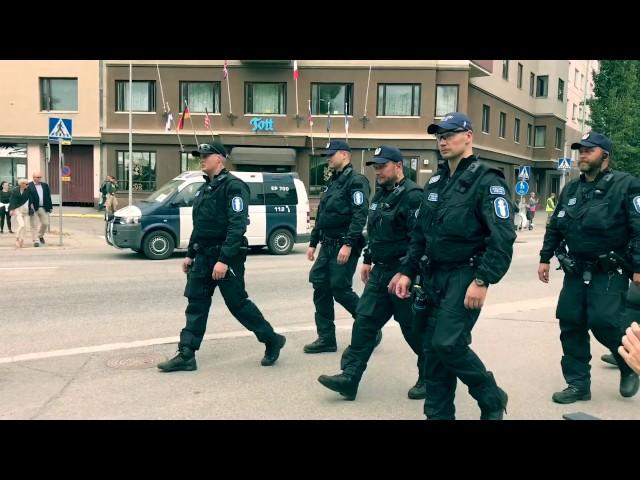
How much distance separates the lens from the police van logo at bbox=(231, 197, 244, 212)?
17.8 feet

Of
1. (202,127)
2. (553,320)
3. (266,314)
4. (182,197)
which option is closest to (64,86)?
(202,127)

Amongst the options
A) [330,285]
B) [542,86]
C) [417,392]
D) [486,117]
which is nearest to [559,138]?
[542,86]

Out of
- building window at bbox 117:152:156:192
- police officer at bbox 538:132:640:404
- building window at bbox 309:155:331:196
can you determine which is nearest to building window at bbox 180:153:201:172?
building window at bbox 117:152:156:192

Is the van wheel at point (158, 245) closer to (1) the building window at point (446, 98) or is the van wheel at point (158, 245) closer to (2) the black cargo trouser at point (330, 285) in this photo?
(2) the black cargo trouser at point (330, 285)

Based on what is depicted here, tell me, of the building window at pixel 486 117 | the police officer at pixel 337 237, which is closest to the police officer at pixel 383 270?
the police officer at pixel 337 237

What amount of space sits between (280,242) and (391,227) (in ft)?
34.4

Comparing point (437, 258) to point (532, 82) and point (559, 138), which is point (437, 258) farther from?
point (559, 138)

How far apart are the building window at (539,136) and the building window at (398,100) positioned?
17408 mm

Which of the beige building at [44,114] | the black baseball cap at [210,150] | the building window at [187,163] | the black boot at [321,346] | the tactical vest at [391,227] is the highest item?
the beige building at [44,114]

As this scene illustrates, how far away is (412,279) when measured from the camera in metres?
4.40

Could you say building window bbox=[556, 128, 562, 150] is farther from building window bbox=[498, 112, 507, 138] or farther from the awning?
the awning

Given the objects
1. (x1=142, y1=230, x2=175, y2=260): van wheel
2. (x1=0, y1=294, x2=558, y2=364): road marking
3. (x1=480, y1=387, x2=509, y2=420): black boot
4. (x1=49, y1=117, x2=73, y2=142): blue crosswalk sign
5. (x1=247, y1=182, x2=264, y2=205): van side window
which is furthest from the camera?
(x1=49, y1=117, x2=73, y2=142): blue crosswalk sign

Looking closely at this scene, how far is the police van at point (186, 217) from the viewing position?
45.6 feet

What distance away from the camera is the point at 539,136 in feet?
145
